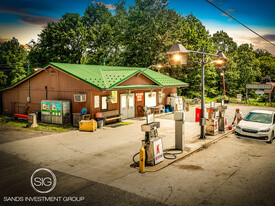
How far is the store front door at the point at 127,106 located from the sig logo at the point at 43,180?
43.1 ft

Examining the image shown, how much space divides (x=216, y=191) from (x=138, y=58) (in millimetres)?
36025

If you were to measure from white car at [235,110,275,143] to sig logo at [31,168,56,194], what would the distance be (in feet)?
37.2

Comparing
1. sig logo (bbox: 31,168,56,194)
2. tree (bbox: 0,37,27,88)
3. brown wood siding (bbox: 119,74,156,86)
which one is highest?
tree (bbox: 0,37,27,88)

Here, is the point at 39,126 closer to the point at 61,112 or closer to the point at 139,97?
the point at 61,112

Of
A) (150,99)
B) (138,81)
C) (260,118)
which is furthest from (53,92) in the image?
(260,118)

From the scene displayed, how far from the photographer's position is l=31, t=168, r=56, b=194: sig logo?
796 cm

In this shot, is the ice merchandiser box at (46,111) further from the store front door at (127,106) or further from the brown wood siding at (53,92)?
the store front door at (127,106)

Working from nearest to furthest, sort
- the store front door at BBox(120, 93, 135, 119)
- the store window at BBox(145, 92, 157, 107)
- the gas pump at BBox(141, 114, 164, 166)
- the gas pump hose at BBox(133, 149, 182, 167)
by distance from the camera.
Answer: the gas pump at BBox(141, 114, 164, 166), the gas pump hose at BBox(133, 149, 182, 167), the store front door at BBox(120, 93, 135, 119), the store window at BBox(145, 92, 157, 107)

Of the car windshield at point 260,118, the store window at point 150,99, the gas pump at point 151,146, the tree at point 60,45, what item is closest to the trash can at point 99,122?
the store window at point 150,99

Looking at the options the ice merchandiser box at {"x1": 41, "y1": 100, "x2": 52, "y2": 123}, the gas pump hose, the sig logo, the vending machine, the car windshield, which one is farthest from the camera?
the ice merchandiser box at {"x1": 41, "y1": 100, "x2": 52, "y2": 123}

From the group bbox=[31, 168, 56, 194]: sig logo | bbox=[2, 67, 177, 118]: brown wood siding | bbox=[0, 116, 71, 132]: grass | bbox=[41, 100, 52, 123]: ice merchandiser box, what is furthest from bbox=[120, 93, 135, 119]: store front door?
bbox=[31, 168, 56, 194]: sig logo

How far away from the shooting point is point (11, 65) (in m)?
54.1

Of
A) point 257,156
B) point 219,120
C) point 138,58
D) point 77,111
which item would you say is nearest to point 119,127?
point 77,111

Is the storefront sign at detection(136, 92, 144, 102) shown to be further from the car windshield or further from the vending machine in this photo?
the car windshield
